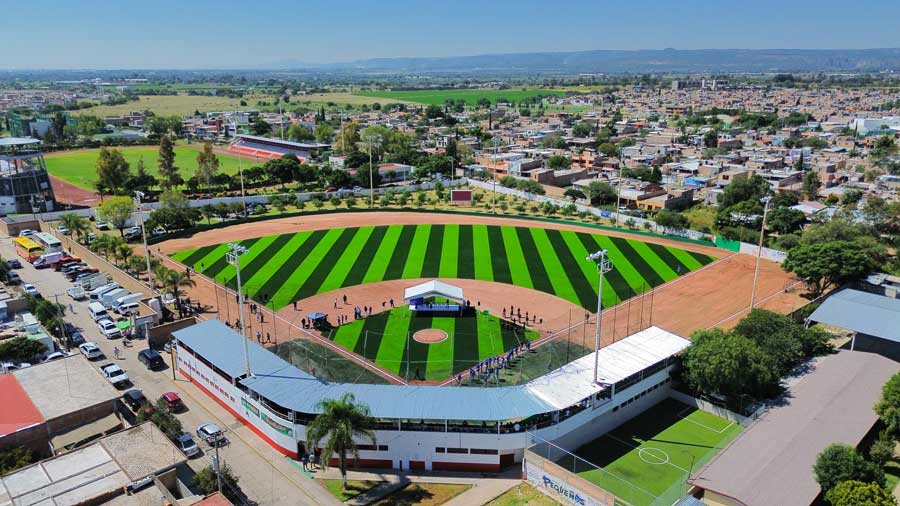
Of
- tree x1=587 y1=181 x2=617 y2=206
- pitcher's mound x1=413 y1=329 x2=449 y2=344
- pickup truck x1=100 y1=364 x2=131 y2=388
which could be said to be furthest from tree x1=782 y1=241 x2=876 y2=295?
pickup truck x1=100 y1=364 x2=131 y2=388

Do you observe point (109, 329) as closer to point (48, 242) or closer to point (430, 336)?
point (430, 336)

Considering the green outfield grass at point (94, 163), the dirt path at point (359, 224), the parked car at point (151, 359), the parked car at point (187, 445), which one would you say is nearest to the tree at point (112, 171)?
the green outfield grass at point (94, 163)

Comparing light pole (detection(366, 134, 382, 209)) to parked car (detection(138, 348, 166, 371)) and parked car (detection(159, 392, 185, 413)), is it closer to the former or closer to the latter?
parked car (detection(138, 348, 166, 371))

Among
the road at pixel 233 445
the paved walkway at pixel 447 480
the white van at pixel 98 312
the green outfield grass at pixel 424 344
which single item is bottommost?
the paved walkway at pixel 447 480

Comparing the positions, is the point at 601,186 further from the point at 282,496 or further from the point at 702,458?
the point at 282,496

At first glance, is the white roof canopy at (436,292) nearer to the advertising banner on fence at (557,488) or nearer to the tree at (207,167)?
the advertising banner on fence at (557,488)

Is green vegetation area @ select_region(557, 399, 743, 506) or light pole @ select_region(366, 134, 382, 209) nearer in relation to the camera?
green vegetation area @ select_region(557, 399, 743, 506)
